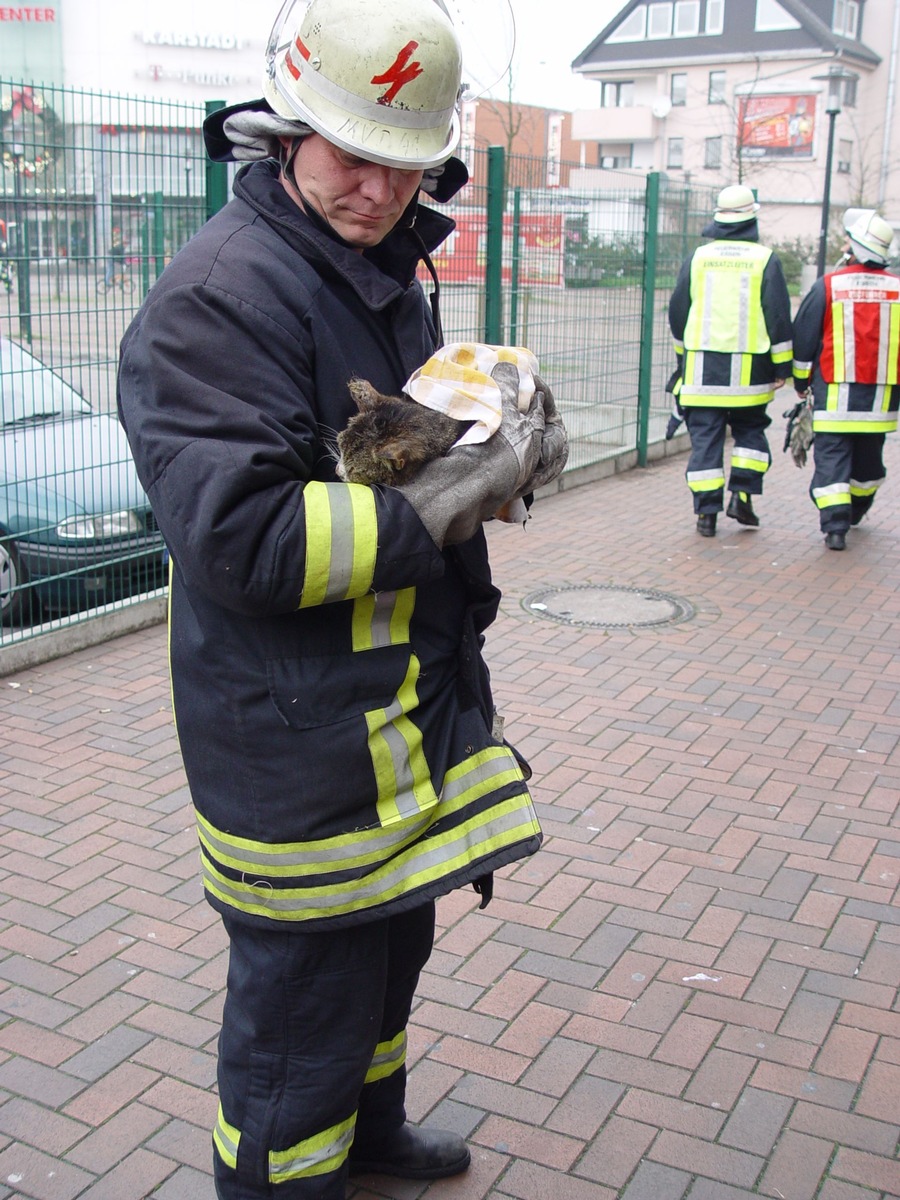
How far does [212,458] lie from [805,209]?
4679 cm

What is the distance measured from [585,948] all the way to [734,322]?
217 inches

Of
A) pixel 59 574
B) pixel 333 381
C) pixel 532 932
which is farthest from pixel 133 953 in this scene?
pixel 59 574

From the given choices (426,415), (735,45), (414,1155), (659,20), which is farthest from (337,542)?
(659,20)

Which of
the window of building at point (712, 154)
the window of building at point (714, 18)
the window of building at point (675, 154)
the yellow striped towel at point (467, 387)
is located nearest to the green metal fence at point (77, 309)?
the yellow striped towel at point (467, 387)

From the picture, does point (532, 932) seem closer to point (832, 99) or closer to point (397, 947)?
point (397, 947)

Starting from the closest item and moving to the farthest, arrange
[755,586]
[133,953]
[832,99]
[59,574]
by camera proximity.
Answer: [133,953] → [59,574] → [755,586] → [832,99]

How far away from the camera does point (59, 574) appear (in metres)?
5.74

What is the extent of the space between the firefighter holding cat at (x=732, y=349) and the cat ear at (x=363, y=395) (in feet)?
21.5

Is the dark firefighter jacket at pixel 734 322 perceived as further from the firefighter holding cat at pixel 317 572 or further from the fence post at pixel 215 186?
the firefighter holding cat at pixel 317 572

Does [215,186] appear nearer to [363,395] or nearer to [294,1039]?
[363,395]

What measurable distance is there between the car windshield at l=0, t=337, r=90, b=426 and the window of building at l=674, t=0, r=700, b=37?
50572 millimetres

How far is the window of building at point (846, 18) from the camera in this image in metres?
46.8

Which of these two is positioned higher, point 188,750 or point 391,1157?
point 188,750

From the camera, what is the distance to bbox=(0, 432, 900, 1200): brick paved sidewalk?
8.87ft
